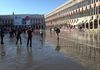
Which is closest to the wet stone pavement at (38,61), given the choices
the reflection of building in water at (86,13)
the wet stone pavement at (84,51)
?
the wet stone pavement at (84,51)

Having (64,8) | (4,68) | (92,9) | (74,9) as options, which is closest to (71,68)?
(4,68)

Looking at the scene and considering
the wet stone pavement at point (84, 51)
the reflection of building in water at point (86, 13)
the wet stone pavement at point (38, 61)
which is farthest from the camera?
the reflection of building in water at point (86, 13)

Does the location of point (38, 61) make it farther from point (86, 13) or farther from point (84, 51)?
point (86, 13)

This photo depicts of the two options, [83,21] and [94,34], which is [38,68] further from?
[83,21]

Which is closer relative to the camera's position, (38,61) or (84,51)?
(38,61)

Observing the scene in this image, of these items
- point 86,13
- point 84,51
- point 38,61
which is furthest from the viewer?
point 86,13

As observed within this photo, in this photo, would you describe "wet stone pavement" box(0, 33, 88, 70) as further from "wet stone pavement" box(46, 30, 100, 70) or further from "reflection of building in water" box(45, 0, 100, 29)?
"reflection of building in water" box(45, 0, 100, 29)

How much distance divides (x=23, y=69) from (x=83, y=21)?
69.1 meters

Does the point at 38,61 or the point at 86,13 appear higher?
the point at 86,13

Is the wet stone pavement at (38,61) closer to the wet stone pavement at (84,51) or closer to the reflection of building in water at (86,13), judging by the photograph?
the wet stone pavement at (84,51)

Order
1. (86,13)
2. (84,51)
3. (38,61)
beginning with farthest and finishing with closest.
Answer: (86,13), (84,51), (38,61)

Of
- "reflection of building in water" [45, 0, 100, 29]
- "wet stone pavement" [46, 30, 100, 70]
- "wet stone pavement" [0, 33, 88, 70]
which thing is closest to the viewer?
"wet stone pavement" [0, 33, 88, 70]

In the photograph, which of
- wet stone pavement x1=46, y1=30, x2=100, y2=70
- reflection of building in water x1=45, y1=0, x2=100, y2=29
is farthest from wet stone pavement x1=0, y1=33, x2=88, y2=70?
reflection of building in water x1=45, y1=0, x2=100, y2=29

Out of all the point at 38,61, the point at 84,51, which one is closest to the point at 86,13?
the point at 84,51
